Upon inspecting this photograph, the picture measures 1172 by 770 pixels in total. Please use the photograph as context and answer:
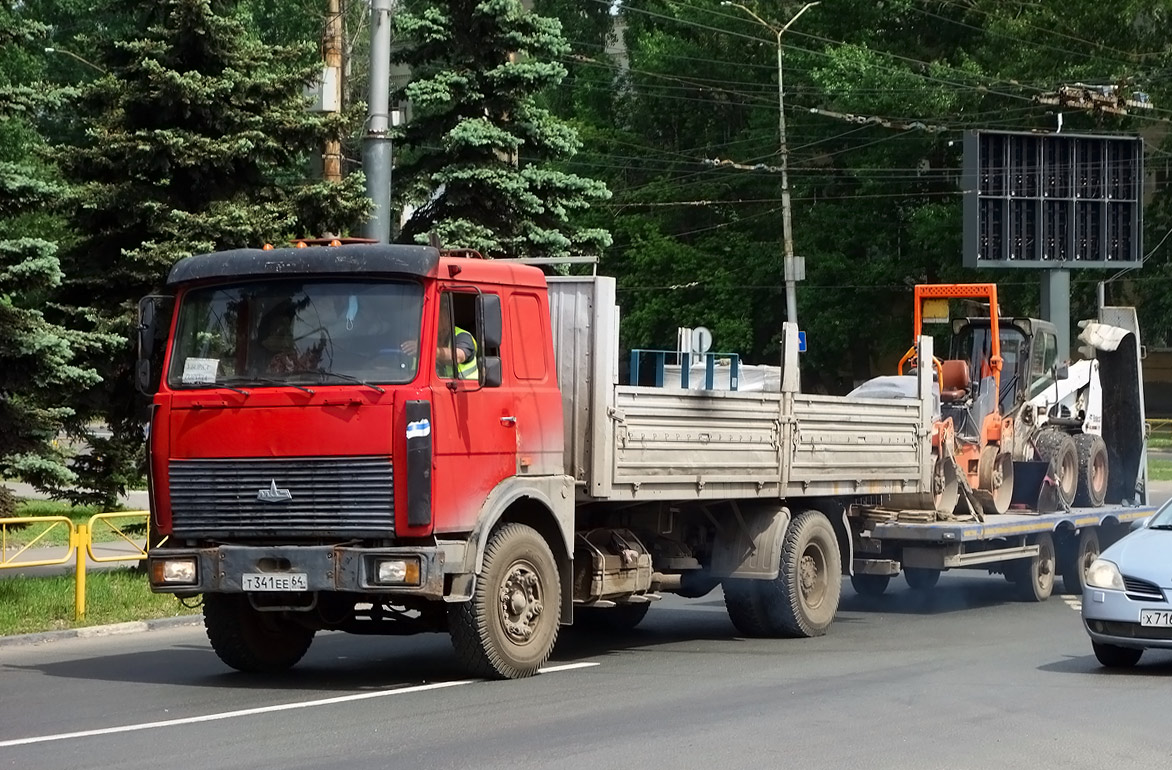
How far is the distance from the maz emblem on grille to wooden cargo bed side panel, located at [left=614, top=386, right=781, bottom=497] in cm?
245

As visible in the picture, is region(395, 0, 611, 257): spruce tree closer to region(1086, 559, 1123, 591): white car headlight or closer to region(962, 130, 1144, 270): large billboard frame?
region(1086, 559, 1123, 591): white car headlight

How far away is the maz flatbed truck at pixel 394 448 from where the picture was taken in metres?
10.7

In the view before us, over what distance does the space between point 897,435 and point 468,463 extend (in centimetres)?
612

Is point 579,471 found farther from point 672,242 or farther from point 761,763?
point 672,242

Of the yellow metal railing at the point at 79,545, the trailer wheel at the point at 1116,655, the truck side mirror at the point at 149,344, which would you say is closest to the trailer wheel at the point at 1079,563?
the trailer wheel at the point at 1116,655

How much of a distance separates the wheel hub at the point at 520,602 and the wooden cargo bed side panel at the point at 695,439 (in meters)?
1.10

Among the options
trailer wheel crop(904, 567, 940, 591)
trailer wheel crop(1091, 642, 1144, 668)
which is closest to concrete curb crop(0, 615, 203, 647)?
trailer wheel crop(904, 567, 940, 591)

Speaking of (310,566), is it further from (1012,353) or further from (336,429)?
(1012,353)

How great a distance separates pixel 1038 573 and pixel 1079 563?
0.95 metres

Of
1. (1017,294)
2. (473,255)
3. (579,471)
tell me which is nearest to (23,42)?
(473,255)

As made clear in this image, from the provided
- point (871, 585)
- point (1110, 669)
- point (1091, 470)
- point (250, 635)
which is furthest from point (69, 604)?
point (1091, 470)

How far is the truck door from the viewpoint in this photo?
35.3 ft

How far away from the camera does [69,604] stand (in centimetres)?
1565

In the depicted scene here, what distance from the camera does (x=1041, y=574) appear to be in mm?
17891
